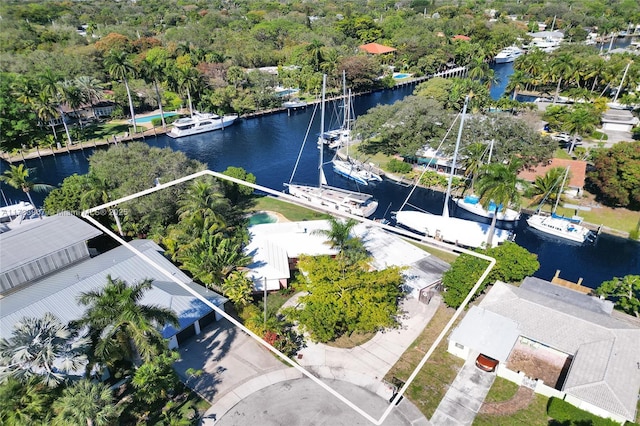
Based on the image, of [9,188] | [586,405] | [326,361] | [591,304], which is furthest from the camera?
[9,188]

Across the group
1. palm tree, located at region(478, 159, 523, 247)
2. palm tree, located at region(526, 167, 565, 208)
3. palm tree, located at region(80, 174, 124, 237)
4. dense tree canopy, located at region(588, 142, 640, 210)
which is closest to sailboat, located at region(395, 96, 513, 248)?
palm tree, located at region(478, 159, 523, 247)

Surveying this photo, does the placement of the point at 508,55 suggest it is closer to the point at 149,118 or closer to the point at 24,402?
the point at 149,118

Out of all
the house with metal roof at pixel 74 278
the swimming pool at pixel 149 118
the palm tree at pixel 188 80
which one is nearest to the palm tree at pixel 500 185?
the house with metal roof at pixel 74 278

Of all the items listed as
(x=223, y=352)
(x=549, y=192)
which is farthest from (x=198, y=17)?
(x=223, y=352)

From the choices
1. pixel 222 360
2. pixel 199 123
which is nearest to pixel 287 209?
pixel 222 360

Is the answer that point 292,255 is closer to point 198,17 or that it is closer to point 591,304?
point 591,304
